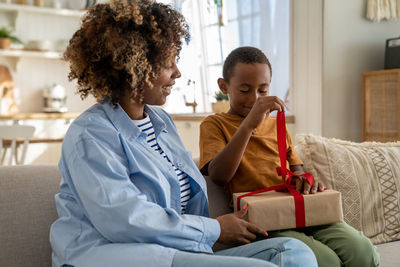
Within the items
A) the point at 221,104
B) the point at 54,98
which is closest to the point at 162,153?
the point at 221,104

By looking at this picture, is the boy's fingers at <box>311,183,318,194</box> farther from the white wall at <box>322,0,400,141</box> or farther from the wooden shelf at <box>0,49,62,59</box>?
the wooden shelf at <box>0,49,62,59</box>

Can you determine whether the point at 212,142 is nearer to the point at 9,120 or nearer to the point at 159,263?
the point at 159,263

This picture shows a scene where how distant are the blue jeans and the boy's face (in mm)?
601

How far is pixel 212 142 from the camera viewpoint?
1521mm

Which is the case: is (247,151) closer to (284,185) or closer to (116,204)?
(284,185)

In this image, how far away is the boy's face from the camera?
1.56 meters

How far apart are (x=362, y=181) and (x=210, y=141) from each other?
0.67 meters

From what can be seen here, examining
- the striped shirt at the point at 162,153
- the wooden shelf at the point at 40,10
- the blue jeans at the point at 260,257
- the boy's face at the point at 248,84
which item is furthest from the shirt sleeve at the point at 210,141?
the wooden shelf at the point at 40,10

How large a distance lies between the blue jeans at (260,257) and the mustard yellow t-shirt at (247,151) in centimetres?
39

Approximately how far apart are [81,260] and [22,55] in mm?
4269

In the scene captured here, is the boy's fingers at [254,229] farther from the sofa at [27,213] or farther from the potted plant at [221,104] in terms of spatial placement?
the potted plant at [221,104]

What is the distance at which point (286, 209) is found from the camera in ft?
4.14

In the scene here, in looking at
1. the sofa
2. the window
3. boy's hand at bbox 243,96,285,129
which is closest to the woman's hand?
boy's hand at bbox 243,96,285,129

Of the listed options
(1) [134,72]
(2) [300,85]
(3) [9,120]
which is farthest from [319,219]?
(3) [9,120]
